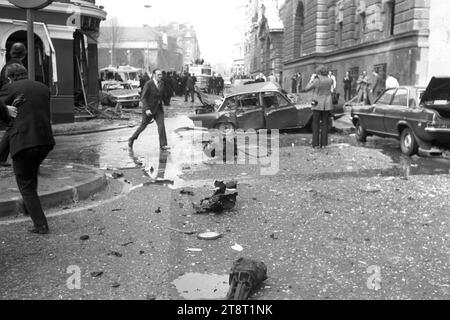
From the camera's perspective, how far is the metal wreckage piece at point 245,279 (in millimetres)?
4023

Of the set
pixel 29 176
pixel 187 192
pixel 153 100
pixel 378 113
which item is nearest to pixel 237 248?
pixel 29 176

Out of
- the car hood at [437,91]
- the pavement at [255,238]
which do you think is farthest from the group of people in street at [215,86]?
the pavement at [255,238]

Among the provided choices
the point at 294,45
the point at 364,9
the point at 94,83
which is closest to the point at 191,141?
the point at 94,83

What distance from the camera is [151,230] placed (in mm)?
5961

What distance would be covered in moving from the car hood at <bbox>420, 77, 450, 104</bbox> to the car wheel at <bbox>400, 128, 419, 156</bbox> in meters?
0.76

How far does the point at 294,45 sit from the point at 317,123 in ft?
125

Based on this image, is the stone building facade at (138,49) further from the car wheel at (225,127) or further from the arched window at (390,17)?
the car wheel at (225,127)

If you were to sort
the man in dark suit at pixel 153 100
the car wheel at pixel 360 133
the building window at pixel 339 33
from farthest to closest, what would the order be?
the building window at pixel 339 33 < the car wheel at pixel 360 133 < the man in dark suit at pixel 153 100

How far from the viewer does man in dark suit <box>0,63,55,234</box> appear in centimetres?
559

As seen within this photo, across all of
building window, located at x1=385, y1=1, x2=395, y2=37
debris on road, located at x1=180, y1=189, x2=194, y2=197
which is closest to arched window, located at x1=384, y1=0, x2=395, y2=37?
building window, located at x1=385, y1=1, x2=395, y2=37

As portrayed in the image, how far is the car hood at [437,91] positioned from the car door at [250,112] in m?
4.54

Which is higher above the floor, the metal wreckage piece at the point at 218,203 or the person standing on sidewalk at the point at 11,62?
the person standing on sidewalk at the point at 11,62

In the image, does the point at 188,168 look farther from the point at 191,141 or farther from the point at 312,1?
the point at 312,1

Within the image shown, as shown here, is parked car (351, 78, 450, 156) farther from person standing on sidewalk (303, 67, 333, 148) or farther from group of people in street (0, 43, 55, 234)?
group of people in street (0, 43, 55, 234)
